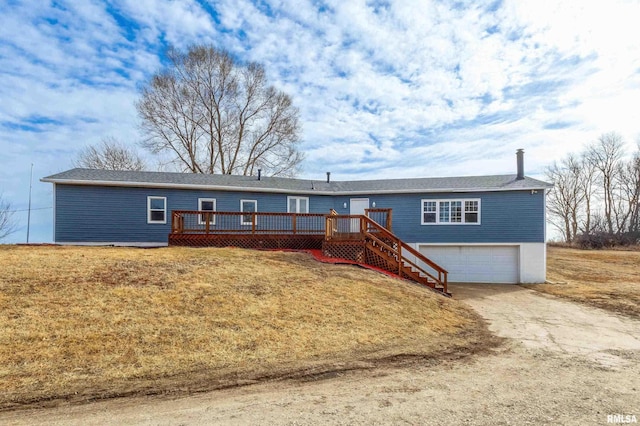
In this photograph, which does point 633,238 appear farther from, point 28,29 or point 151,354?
point 28,29

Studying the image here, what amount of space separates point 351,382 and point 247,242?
10362 mm

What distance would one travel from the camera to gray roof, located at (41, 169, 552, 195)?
15.3 metres

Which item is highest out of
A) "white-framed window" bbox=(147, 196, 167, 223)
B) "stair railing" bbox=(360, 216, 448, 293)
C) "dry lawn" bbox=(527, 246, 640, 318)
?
"white-framed window" bbox=(147, 196, 167, 223)

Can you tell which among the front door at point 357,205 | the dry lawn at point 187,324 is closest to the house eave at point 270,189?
the front door at point 357,205

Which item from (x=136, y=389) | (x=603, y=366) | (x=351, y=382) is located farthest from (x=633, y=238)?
(x=136, y=389)

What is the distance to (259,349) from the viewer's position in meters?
5.79

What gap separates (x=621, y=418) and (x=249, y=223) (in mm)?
14155

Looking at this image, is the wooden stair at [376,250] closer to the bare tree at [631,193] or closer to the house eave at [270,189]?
the house eave at [270,189]

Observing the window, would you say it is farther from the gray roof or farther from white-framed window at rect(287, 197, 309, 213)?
white-framed window at rect(287, 197, 309, 213)

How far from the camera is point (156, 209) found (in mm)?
15875

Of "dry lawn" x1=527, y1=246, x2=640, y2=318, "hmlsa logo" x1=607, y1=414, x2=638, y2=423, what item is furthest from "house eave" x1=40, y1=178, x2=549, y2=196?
"hmlsa logo" x1=607, y1=414, x2=638, y2=423

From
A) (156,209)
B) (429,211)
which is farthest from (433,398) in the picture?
(156,209)

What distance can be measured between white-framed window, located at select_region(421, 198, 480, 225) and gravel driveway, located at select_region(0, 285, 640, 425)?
34.7 ft

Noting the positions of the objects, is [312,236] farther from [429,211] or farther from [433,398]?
[433,398]
